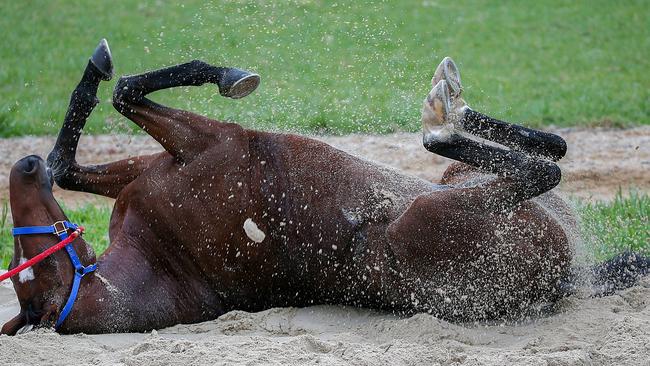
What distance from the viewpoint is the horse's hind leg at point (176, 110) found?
451cm

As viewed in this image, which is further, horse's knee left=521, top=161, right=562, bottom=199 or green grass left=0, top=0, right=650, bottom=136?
green grass left=0, top=0, right=650, bottom=136

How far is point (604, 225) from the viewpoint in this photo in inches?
238

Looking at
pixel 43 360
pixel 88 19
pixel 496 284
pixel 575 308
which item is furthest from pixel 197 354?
pixel 88 19

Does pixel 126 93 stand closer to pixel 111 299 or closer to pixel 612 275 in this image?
pixel 111 299

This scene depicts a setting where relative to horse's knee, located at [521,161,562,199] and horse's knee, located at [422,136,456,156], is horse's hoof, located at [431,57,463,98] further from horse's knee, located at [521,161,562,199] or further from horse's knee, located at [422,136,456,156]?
horse's knee, located at [521,161,562,199]

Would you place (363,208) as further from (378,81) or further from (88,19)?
(88,19)

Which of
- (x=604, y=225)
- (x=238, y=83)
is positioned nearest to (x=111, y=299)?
(x=238, y=83)

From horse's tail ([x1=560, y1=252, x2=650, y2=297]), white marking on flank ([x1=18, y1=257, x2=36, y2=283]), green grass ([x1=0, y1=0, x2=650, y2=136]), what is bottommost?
green grass ([x1=0, y1=0, x2=650, y2=136])

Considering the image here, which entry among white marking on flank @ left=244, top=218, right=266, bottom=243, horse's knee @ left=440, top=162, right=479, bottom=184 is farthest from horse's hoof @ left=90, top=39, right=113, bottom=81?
horse's knee @ left=440, top=162, right=479, bottom=184

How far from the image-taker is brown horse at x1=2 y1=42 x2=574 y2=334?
4.22 m

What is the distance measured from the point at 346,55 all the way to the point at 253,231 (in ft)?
20.6

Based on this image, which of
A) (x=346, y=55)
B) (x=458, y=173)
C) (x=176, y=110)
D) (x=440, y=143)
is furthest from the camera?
(x=346, y=55)

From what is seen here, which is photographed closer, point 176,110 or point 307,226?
point 307,226

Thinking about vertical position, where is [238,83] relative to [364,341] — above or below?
above
